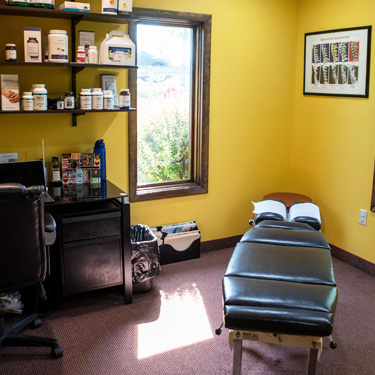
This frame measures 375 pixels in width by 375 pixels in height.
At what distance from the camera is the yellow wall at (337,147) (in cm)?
348

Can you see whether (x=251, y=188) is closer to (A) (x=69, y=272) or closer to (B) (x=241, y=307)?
(A) (x=69, y=272)

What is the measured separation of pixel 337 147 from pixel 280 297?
1.98 meters

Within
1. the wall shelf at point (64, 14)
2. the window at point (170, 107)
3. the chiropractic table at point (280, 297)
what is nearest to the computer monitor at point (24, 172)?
the window at point (170, 107)

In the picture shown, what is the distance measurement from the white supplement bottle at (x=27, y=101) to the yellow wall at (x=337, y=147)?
7.17 feet

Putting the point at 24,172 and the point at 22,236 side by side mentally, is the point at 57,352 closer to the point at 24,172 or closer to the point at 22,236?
the point at 22,236

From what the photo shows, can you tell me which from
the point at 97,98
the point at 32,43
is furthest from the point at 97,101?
the point at 32,43

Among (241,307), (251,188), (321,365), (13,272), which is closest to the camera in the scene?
(241,307)

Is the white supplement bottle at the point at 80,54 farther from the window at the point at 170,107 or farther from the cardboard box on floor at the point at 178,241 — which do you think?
the cardboard box on floor at the point at 178,241

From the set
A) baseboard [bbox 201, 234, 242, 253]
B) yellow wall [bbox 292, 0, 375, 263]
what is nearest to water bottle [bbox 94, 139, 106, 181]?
baseboard [bbox 201, 234, 242, 253]

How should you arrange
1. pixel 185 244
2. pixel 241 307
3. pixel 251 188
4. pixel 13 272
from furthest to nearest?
pixel 251 188
pixel 185 244
pixel 13 272
pixel 241 307

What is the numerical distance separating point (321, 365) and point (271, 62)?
237cm

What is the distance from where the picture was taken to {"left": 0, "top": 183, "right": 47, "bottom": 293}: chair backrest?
2.18m

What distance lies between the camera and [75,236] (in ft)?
9.36

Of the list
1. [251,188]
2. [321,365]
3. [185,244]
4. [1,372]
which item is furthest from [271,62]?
[1,372]
